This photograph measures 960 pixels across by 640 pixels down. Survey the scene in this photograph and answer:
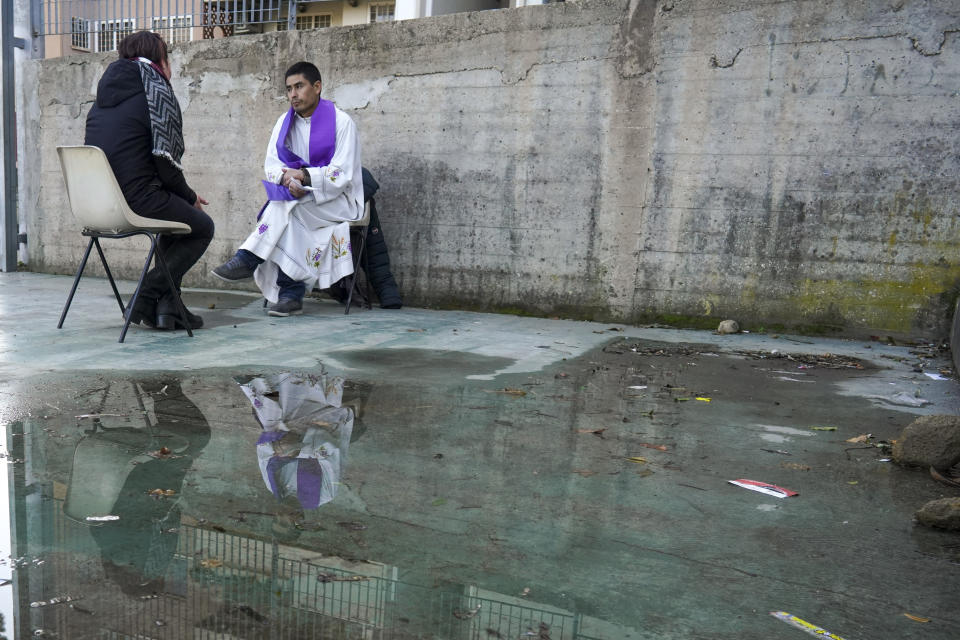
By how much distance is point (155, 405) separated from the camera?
9.35 ft

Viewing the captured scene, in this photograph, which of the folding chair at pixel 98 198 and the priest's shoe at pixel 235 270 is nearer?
the folding chair at pixel 98 198

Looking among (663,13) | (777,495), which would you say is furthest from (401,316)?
(777,495)

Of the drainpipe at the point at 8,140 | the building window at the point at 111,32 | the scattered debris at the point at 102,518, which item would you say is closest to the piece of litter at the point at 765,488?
the scattered debris at the point at 102,518

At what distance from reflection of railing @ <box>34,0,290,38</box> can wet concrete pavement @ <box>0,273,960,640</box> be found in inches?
172

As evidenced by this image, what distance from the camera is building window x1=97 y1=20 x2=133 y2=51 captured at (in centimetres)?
771

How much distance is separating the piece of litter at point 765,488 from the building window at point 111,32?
7454 millimetres

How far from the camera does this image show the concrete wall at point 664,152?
507 centimetres

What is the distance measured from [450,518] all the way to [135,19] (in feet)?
24.8

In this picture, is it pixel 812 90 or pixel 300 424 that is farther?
pixel 812 90

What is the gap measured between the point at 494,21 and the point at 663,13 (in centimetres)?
123

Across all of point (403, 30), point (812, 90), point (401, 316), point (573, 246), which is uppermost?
point (403, 30)

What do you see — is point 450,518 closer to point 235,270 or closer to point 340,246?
point 235,270

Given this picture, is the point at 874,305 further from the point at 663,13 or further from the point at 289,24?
the point at 289,24

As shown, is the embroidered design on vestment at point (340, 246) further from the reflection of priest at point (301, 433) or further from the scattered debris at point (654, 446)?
the scattered debris at point (654, 446)
